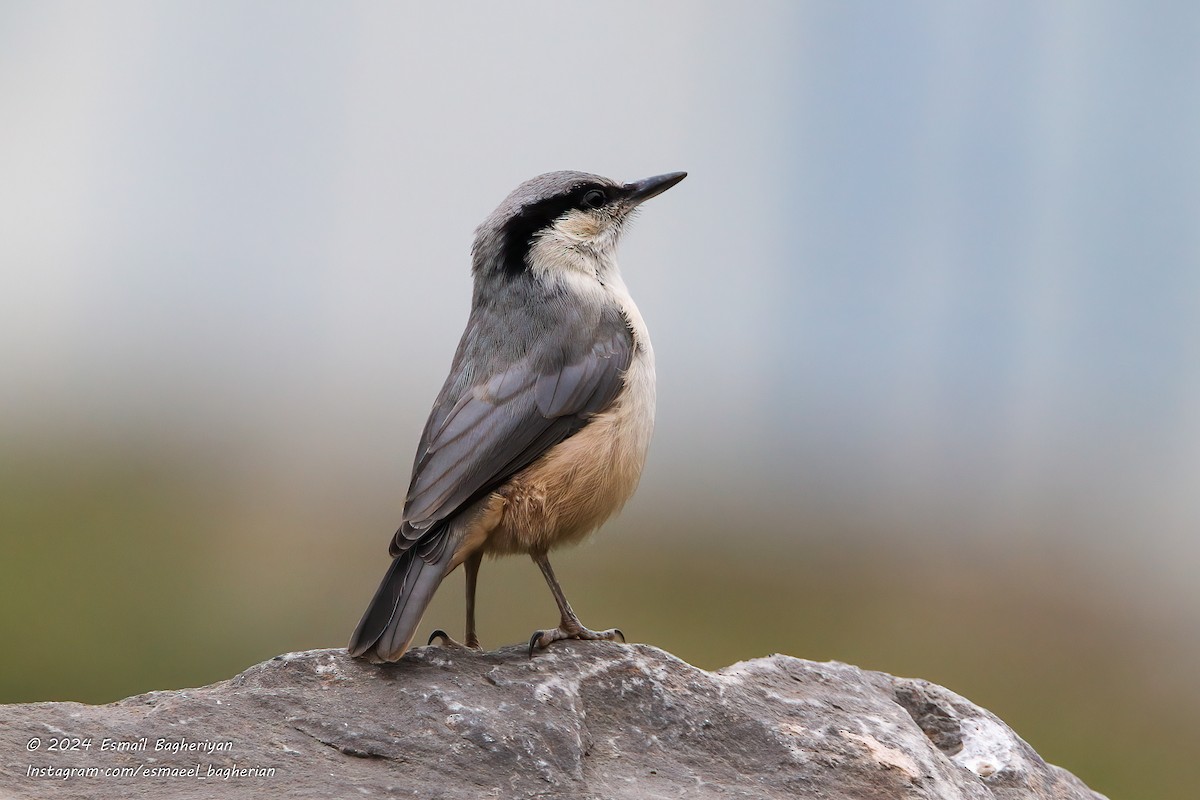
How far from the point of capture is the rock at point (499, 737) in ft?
11.1

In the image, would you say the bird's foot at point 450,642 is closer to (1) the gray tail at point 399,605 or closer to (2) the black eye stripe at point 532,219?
(1) the gray tail at point 399,605

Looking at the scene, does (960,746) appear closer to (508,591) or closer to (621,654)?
(621,654)

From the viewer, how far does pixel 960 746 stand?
4.46 meters

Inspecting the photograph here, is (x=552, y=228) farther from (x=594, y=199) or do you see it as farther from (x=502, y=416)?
(x=502, y=416)

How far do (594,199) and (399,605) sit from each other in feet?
7.20

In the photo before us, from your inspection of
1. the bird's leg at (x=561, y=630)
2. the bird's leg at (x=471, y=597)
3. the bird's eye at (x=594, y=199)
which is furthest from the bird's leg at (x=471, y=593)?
the bird's eye at (x=594, y=199)

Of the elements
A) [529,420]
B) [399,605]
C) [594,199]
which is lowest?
[399,605]

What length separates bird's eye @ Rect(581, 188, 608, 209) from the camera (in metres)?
5.31

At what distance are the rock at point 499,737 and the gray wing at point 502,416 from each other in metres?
0.54

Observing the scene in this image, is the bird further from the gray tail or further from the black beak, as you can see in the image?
the black beak

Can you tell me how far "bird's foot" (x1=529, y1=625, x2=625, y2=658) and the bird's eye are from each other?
1929 mm

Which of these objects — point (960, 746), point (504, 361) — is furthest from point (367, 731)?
point (960, 746)

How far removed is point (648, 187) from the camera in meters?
5.46

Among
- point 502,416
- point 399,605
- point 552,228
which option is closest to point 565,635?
point 399,605
